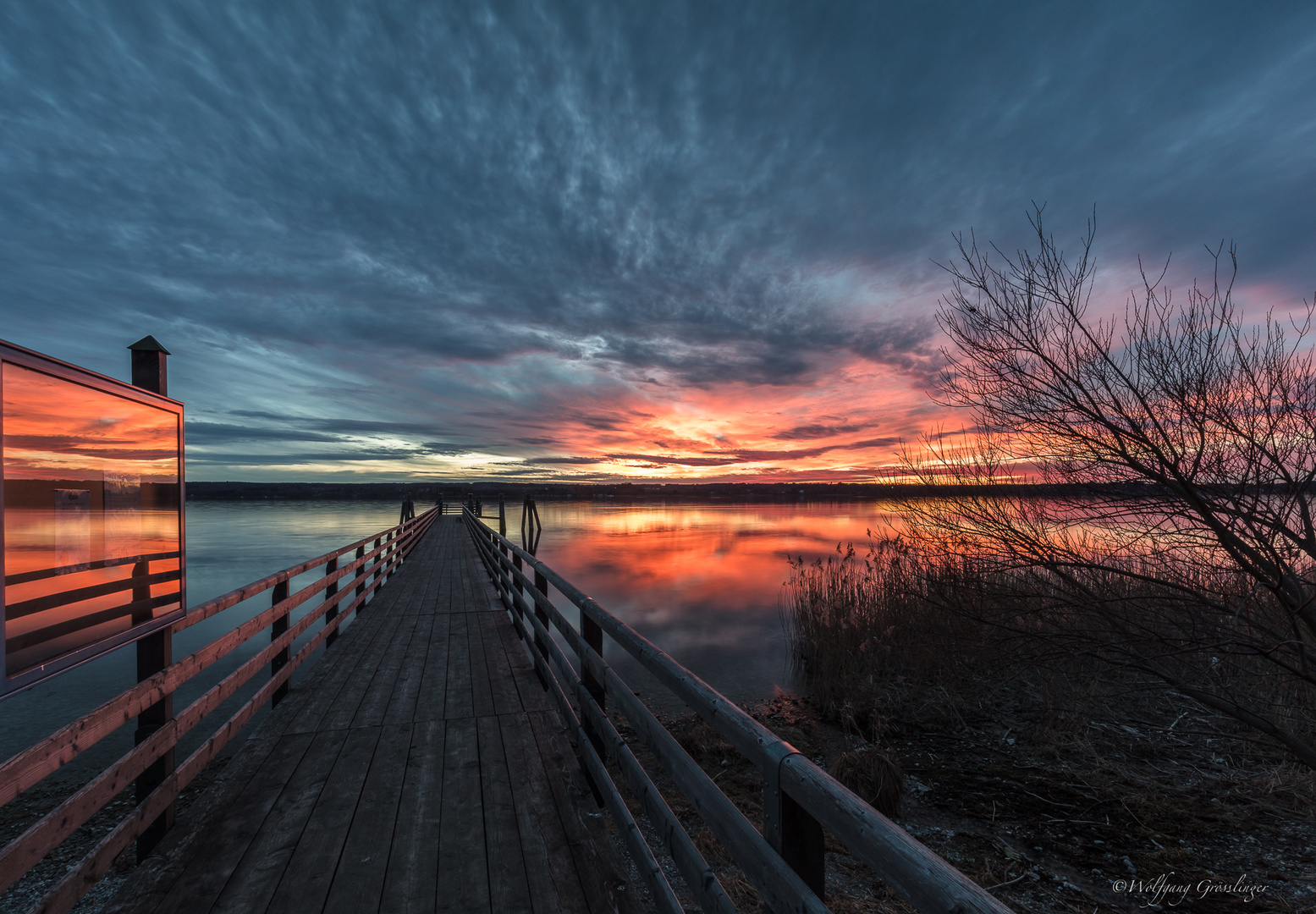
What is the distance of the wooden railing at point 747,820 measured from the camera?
115cm

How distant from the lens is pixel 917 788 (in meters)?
6.12

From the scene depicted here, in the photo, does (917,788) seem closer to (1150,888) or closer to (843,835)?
(1150,888)

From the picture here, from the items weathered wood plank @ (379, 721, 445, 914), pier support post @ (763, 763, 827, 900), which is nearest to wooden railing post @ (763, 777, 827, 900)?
pier support post @ (763, 763, 827, 900)

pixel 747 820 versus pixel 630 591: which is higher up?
pixel 747 820

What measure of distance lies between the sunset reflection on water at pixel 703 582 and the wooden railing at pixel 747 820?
5.88m

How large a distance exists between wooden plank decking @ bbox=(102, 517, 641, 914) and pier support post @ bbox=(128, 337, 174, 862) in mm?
123

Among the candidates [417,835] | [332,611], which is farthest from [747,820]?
[332,611]

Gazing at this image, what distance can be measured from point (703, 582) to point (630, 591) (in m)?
3.09

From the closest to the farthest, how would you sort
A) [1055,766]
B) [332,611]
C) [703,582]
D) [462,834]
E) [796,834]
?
[796,834]
[462,834]
[1055,766]
[332,611]
[703,582]

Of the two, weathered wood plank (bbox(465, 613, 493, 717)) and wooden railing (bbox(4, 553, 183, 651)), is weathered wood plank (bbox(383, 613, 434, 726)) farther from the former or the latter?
wooden railing (bbox(4, 553, 183, 651))

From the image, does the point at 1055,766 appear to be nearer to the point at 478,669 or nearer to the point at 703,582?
the point at 478,669

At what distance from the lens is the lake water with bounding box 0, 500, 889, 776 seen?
9.24 meters

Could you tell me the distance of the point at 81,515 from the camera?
2830 millimetres

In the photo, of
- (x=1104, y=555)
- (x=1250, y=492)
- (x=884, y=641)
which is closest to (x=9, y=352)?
(x=1250, y=492)
